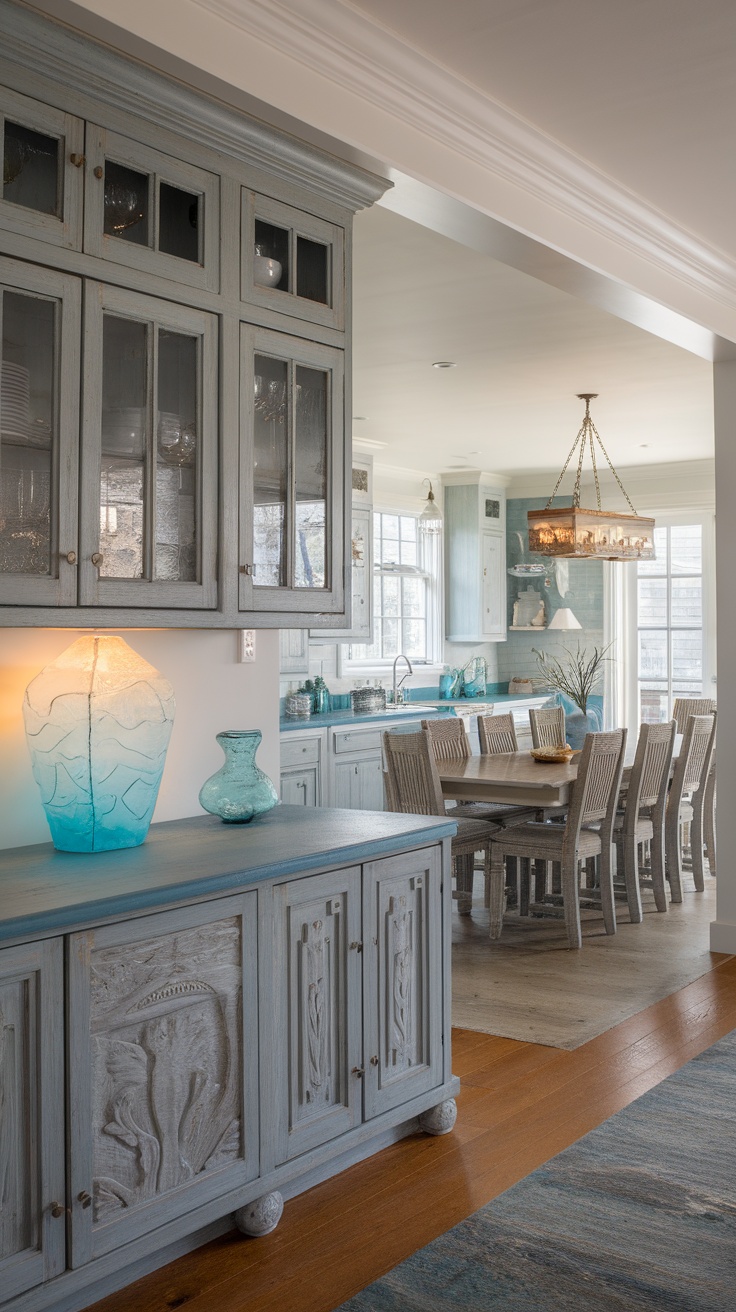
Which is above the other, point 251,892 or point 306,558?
point 306,558

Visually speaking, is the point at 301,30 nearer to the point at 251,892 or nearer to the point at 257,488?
the point at 257,488

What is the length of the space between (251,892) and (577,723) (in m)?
6.84

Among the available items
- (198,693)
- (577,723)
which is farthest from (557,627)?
(198,693)

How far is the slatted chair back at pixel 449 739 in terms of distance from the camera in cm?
660

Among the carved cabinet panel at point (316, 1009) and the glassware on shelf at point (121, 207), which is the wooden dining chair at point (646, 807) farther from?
the glassware on shelf at point (121, 207)

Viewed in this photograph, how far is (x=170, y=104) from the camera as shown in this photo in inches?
107

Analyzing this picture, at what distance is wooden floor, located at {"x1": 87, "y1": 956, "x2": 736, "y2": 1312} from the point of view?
8.48ft

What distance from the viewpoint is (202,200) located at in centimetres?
289

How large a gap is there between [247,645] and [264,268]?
1.07 meters

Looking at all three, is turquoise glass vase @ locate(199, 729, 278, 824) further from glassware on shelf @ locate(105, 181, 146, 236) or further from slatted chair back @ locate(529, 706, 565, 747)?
slatted chair back @ locate(529, 706, 565, 747)

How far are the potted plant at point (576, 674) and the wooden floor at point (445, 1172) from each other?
17.5 ft

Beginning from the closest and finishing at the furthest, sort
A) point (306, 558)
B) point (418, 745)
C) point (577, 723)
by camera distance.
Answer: point (306, 558) < point (418, 745) < point (577, 723)

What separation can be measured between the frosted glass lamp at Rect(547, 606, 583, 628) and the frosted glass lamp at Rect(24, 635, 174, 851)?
7.80m

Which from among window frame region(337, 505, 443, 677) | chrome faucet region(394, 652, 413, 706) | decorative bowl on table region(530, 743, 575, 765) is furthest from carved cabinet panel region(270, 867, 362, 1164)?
window frame region(337, 505, 443, 677)
